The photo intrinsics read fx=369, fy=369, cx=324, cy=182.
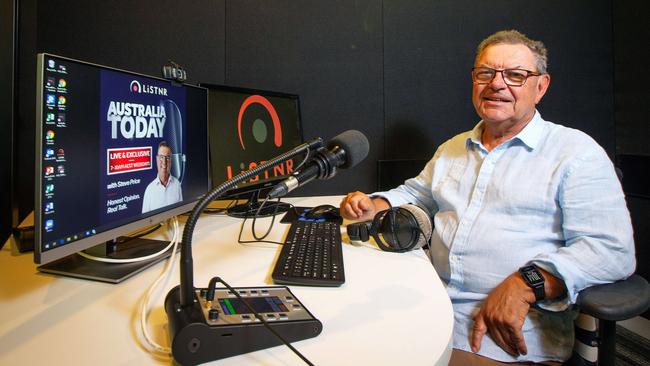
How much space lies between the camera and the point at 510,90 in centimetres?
120

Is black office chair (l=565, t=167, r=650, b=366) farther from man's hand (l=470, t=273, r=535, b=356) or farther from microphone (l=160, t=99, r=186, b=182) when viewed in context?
microphone (l=160, t=99, r=186, b=182)

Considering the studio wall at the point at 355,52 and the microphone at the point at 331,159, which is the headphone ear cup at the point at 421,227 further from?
the studio wall at the point at 355,52

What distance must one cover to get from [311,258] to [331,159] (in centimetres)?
33

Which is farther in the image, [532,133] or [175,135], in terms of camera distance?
[532,133]

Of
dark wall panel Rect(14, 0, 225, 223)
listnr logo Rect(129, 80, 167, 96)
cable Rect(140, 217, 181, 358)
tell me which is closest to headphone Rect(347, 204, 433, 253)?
cable Rect(140, 217, 181, 358)

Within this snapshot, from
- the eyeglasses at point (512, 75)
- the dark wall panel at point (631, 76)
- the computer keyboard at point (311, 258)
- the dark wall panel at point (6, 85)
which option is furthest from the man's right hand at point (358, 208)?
the dark wall panel at point (631, 76)

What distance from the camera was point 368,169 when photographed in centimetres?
201

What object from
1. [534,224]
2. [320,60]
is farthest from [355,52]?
[534,224]

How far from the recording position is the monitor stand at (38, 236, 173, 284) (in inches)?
30.5

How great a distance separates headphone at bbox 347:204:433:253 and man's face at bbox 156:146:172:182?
1.74 feet

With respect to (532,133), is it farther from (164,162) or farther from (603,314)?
(164,162)

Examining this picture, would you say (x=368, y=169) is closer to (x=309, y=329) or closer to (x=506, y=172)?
(x=506, y=172)

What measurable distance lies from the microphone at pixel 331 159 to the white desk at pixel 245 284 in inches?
9.6

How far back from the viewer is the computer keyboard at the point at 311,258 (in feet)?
2.52
